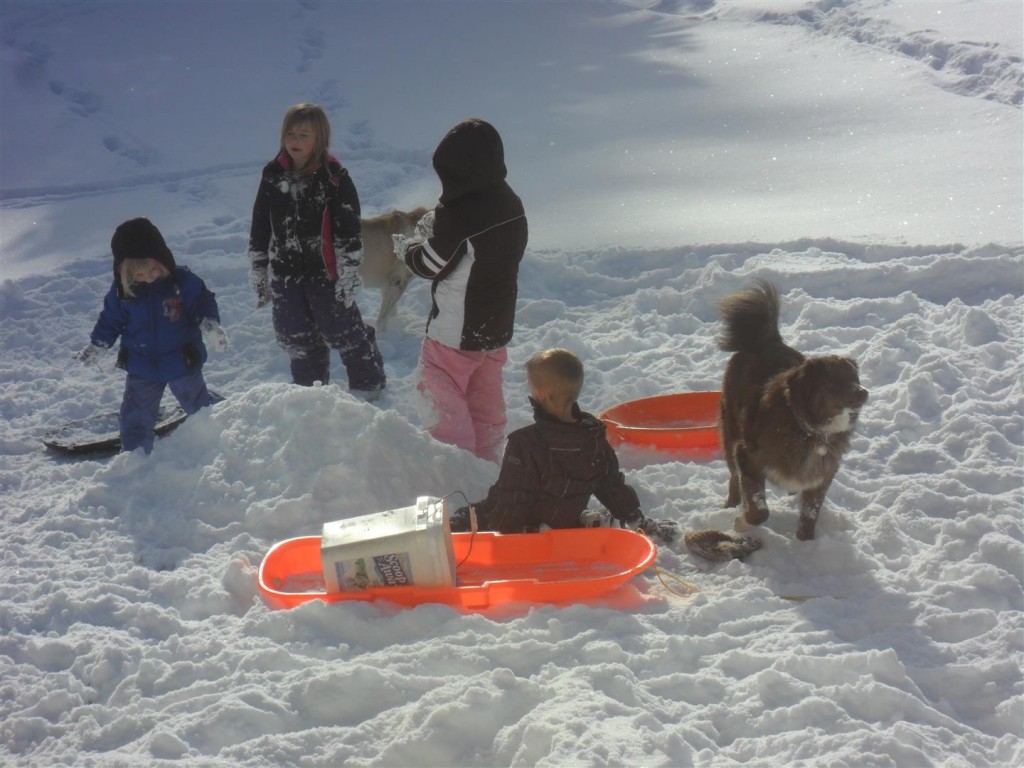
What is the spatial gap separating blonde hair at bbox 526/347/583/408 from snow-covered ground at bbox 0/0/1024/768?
0.82m

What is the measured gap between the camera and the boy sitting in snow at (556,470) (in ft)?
12.8

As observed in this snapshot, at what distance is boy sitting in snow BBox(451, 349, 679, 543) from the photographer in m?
3.90

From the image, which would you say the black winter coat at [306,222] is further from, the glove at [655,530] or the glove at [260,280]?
the glove at [655,530]

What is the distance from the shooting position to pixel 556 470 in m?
3.99

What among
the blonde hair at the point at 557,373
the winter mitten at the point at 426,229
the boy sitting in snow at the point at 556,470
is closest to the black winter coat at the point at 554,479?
the boy sitting in snow at the point at 556,470

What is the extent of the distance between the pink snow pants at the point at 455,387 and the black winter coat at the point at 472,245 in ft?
0.29

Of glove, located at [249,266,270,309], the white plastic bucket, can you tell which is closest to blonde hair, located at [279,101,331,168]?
glove, located at [249,266,270,309]

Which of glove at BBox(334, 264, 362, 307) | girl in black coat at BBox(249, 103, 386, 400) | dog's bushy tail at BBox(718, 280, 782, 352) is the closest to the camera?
dog's bushy tail at BBox(718, 280, 782, 352)

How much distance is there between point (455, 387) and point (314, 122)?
5.17 ft

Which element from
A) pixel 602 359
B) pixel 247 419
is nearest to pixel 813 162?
pixel 602 359

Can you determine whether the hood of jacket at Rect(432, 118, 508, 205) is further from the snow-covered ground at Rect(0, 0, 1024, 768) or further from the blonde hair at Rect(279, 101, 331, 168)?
the snow-covered ground at Rect(0, 0, 1024, 768)

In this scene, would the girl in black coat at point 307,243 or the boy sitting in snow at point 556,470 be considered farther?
the girl in black coat at point 307,243

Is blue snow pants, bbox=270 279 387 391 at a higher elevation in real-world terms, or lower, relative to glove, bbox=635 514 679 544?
higher

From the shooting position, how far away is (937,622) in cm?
341
